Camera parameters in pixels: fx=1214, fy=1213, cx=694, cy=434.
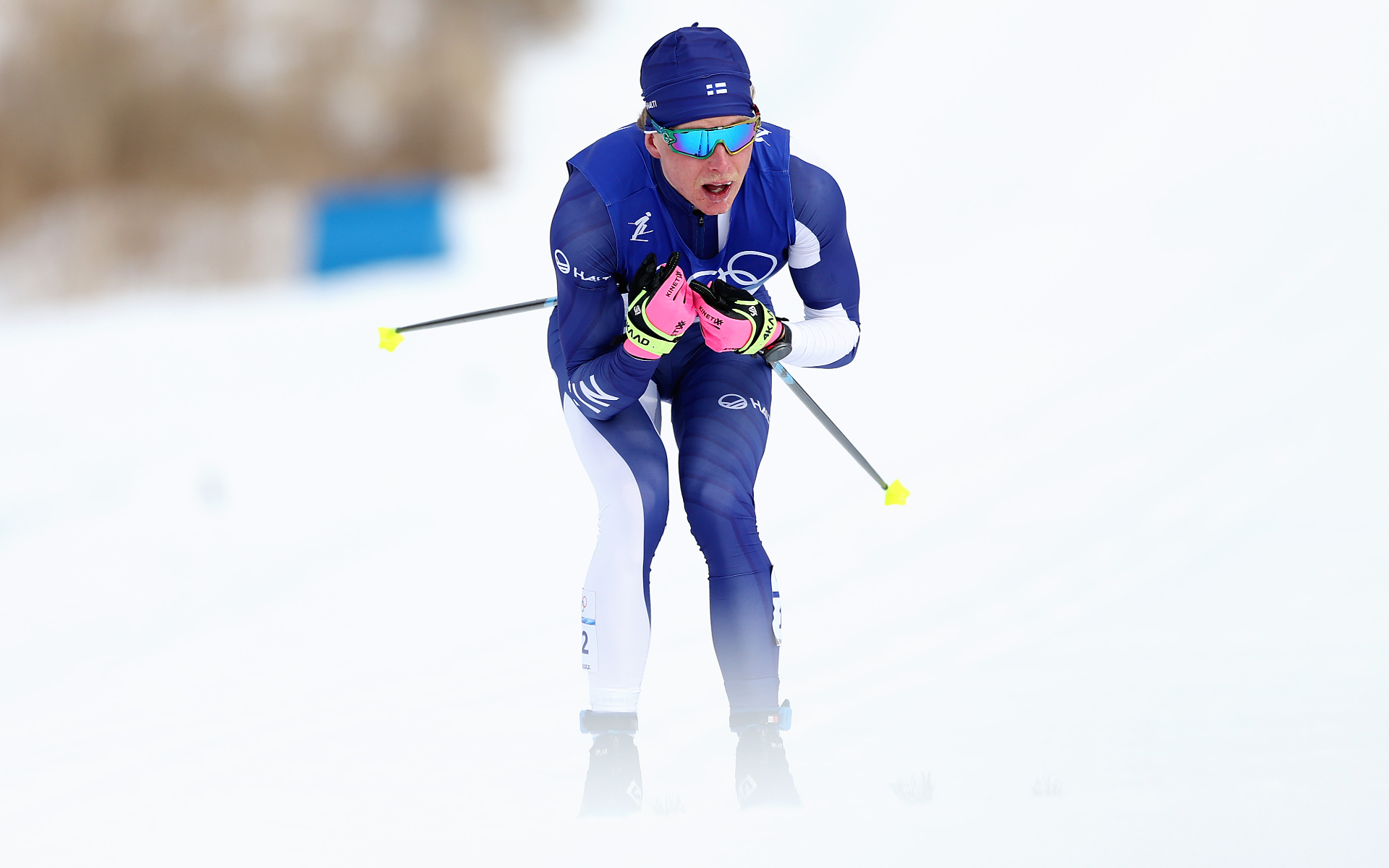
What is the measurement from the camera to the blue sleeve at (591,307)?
9.27ft

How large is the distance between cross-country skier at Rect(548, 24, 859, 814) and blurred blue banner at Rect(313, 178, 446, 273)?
536 cm

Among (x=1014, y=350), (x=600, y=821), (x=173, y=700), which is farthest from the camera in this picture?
(x=1014, y=350)

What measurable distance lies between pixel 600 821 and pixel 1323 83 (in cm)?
721

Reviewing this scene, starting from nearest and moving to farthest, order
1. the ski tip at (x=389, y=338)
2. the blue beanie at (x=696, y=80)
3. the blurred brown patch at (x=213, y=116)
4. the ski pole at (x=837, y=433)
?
the blue beanie at (x=696, y=80) → the ski pole at (x=837, y=433) → the ski tip at (x=389, y=338) → the blurred brown patch at (x=213, y=116)

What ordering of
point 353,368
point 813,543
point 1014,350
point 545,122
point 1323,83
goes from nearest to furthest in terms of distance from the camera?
point 813,543
point 1014,350
point 353,368
point 1323,83
point 545,122

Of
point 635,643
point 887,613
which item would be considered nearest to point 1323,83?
point 887,613

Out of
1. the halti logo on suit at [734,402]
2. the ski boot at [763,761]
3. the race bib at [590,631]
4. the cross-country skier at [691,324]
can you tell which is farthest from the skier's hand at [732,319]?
the ski boot at [763,761]

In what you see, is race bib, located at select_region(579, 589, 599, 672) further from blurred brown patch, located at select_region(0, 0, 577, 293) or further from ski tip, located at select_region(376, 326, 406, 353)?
blurred brown patch, located at select_region(0, 0, 577, 293)

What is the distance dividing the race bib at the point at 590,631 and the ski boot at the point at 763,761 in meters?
0.36

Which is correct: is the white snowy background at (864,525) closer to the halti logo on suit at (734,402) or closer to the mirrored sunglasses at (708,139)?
the halti logo on suit at (734,402)

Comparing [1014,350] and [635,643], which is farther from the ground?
[1014,350]

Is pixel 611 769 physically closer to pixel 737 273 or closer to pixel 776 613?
pixel 776 613

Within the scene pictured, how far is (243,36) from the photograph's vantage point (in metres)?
9.11

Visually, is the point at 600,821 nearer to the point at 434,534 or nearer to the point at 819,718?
the point at 819,718
